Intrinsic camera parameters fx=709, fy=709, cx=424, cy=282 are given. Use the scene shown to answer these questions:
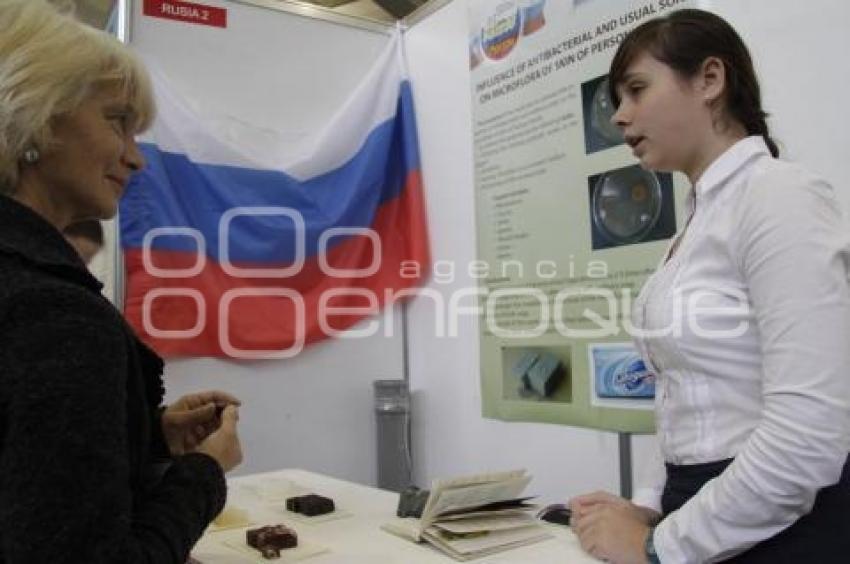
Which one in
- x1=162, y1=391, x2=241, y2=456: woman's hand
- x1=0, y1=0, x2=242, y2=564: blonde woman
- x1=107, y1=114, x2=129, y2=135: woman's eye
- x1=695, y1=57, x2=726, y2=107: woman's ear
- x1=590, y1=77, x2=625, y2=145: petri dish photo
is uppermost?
x1=590, y1=77, x2=625, y2=145: petri dish photo

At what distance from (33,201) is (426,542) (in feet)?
2.51

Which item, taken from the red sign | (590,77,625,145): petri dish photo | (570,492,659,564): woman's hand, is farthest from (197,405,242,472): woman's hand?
the red sign

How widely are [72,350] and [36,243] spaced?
0.16 metres

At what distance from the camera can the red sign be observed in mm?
2512

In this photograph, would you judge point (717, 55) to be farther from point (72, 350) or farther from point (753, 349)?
point (72, 350)

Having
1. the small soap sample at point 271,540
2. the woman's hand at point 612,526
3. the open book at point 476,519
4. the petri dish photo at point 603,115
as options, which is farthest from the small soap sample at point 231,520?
the petri dish photo at point 603,115

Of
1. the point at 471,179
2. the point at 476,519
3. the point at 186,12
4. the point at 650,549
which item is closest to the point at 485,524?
the point at 476,519

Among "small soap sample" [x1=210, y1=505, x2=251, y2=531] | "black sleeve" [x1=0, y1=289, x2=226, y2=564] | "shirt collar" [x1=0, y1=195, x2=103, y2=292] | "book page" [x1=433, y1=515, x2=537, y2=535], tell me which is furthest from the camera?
"small soap sample" [x1=210, y1=505, x2=251, y2=531]

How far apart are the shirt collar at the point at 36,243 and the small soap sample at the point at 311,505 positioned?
0.76m

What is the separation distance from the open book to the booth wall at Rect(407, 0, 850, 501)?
32.0 inches

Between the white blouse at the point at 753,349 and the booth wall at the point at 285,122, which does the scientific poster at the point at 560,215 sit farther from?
A: the white blouse at the point at 753,349

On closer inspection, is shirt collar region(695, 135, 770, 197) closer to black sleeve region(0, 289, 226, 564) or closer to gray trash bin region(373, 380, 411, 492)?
black sleeve region(0, 289, 226, 564)

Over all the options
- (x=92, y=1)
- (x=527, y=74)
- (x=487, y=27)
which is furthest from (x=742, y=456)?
(x=92, y=1)

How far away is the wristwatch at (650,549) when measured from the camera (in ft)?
2.99
